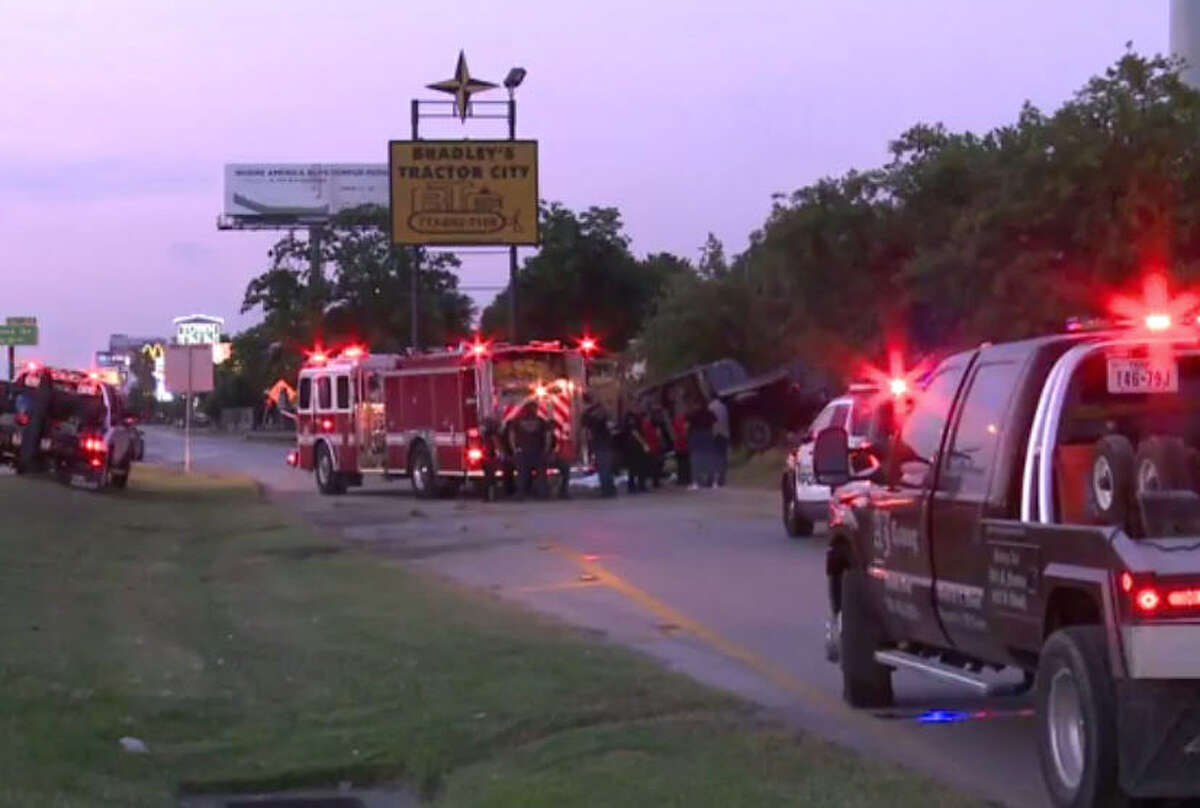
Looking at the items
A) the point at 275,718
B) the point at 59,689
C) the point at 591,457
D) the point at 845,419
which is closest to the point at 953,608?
the point at 275,718

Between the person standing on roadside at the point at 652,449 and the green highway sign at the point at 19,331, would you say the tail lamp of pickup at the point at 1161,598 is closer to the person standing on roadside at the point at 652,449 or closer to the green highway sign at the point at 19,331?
the person standing on roadside at the point at 652,449

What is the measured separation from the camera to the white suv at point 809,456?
22234mm

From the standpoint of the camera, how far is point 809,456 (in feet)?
74.6

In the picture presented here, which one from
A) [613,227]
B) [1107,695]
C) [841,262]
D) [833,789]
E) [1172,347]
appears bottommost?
[833,789]

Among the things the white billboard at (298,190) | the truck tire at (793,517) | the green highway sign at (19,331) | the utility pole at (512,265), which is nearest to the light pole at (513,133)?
the utility pole at (512,265)

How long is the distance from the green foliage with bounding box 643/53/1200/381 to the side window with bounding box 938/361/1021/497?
1691 cm

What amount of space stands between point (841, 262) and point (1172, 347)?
2864cm

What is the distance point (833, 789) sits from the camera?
8609 mm

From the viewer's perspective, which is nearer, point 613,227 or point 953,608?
point 953,608

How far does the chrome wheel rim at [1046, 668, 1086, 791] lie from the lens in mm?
7855

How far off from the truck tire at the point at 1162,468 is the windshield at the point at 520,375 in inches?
1089

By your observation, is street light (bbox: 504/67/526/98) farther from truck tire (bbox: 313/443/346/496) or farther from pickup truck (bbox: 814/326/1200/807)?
pickup truck (bbox: 814/326/1200/807)

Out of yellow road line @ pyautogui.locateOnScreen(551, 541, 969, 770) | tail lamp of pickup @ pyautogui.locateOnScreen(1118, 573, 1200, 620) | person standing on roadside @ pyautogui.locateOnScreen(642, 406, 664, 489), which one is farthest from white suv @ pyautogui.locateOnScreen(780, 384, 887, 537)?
tail lamp of pickup @ pyautogui.locateOnScreen(1118, 573, 1200, 620)

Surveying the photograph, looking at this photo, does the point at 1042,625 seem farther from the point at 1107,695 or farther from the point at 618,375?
the point at 618,375
